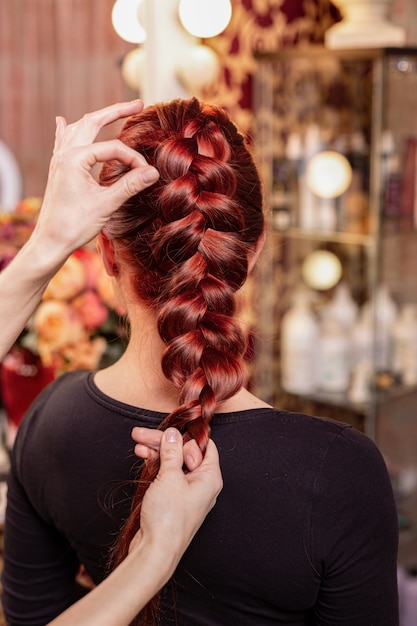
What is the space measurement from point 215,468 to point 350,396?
1492 millimetres

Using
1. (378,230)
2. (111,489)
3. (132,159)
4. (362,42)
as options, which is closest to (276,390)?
(378,230)

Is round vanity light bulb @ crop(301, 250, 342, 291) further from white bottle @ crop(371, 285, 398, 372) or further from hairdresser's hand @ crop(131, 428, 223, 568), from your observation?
hairdresser's hand @ crop(131, 428, 223, 568)

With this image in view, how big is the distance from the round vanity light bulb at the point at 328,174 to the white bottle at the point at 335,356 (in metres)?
0.36

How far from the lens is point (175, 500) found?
68 centimetres

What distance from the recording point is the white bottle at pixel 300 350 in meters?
2.21

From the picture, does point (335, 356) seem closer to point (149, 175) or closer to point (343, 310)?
point (343, 310)

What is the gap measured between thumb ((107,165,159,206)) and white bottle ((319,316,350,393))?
152 centimetres

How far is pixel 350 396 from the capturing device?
217 centimetres

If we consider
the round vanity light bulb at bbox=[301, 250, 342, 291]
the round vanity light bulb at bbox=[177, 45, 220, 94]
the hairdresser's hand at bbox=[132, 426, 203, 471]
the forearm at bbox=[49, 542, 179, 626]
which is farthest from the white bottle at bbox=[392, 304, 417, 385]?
the forearm at bbox=[49, 542, 179, 626]

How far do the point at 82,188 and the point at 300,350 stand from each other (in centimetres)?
155

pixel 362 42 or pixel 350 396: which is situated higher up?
pixel 362 42

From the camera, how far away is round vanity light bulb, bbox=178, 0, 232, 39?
1.84 meters

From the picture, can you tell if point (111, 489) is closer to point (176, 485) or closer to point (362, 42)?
point (176, 485)

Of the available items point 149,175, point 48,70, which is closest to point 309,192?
point 48,70
